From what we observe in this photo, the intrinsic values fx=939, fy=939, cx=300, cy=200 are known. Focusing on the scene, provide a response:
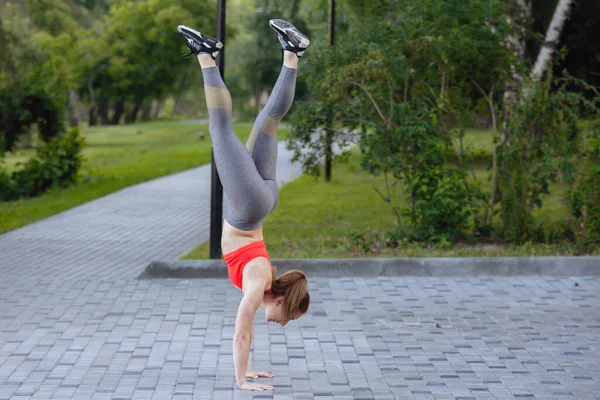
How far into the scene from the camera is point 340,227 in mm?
13508

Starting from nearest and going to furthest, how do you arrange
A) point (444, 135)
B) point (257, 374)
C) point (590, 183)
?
1. point (257, 374)
2. point (590, 183)
3. point (444, 135)

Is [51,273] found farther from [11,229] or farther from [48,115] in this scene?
[48,115]

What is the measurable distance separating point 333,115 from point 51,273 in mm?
3883

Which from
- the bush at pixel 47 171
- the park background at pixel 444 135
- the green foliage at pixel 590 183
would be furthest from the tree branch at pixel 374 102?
the bush at pixel 47 171

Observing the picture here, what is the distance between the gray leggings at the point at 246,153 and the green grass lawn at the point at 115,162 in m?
8.40

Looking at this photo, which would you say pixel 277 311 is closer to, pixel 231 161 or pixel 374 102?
pixel 231 161

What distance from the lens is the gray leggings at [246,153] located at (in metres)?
5.70

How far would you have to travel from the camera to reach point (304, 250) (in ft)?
37.3

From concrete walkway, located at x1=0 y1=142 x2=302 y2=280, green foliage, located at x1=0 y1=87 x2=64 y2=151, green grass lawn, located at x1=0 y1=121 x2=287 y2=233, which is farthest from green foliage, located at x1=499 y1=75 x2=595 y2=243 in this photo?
green foliage, located at x1=0 y1=87 x2=64 y2=151

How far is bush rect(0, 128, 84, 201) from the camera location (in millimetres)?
18016

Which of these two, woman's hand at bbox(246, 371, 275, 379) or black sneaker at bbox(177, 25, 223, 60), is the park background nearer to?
woman's hand at bbox(246, 371, 275, 379)

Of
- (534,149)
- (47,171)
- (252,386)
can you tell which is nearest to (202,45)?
(252,386)

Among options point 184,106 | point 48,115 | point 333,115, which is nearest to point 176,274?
point 333,115

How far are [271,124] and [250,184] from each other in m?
0.48
